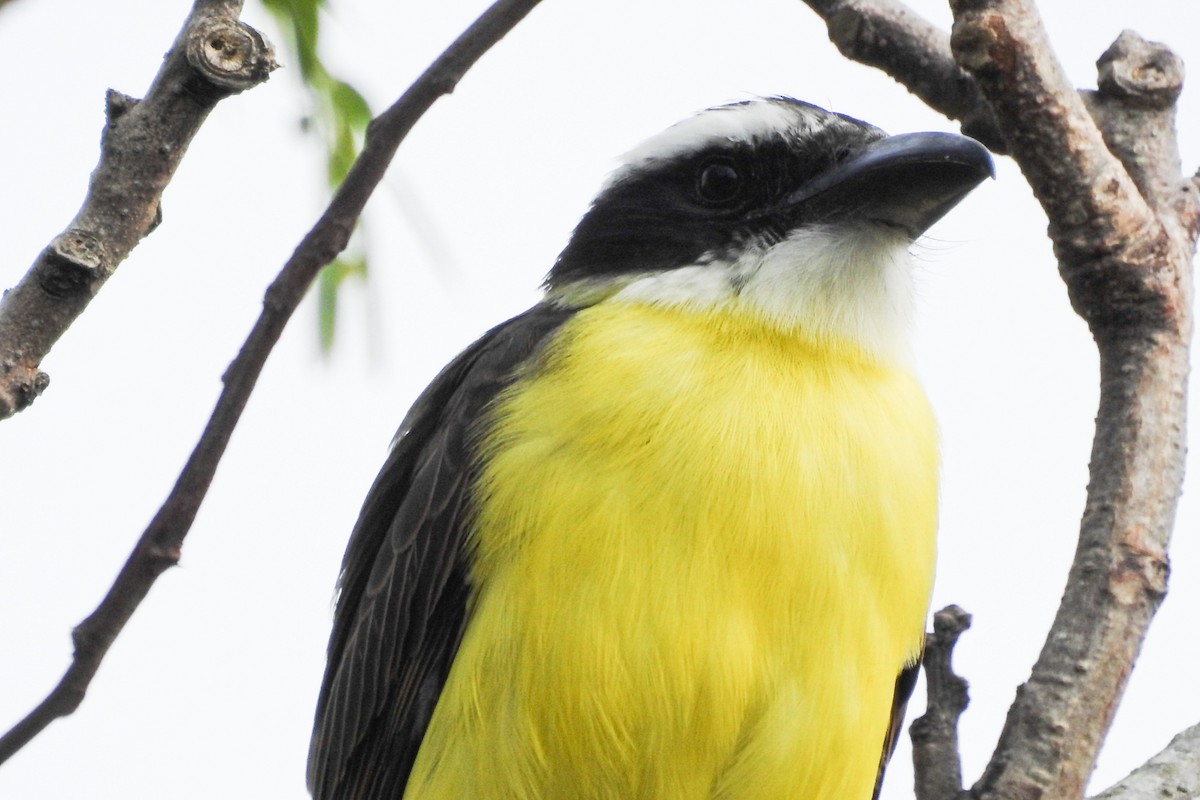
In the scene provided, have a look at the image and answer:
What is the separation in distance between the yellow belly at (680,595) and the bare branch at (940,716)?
149 mm

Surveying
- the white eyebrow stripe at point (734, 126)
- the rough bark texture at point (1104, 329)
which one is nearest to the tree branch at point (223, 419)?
the rough bark texture at point (1104, 329)

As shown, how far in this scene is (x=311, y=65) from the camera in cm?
346

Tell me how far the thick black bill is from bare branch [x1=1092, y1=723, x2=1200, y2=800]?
5.12 feet

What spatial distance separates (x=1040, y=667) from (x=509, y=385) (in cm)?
159

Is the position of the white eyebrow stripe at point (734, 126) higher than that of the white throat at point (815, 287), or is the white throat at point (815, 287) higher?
the white eyebrow stripe at point (734, 126)

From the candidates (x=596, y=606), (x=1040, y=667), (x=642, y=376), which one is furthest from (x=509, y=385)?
(x=1040, y=667)

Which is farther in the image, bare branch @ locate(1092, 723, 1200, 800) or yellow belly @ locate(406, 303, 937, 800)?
yellow belly @ locate(406, 303, 937, 800)

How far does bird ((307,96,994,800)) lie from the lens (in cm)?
340

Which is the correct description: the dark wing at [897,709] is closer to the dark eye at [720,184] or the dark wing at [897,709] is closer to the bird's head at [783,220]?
the bird's head at [783,220]

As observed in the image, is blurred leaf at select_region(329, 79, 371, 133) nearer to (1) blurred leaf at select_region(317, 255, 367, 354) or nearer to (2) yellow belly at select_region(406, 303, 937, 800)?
(1) blurred leaf at select_region(317, 255, 367, 354)

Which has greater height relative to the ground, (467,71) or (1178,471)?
(467,71)

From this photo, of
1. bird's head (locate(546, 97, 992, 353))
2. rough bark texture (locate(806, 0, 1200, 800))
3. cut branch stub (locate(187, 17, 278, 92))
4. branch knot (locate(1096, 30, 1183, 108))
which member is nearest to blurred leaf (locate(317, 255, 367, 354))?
bird's head (locate(546, 97, 992, 353))

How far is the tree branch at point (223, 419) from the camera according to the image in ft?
7.36

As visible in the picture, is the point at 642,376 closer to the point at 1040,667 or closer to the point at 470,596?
the point at 470,596
